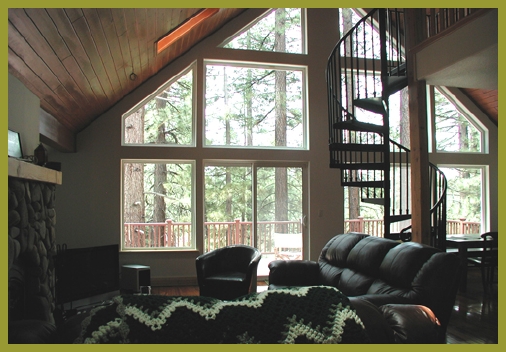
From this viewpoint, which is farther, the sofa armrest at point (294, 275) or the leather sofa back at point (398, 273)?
the sofa armrest at point (294, 275)

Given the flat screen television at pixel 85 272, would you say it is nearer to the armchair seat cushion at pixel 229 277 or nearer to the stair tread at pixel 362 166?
the armchair seat cushion at pixel 229 277

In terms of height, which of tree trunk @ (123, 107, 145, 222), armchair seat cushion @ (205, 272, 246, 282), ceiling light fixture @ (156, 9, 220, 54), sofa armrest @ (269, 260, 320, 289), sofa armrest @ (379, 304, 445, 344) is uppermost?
ceiling light fixture @ (156, 9, 220, 54)

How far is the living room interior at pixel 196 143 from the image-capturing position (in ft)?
14.6

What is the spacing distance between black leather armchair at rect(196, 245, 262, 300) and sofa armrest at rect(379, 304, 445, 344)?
9.65ft

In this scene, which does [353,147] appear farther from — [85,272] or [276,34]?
[85,272]

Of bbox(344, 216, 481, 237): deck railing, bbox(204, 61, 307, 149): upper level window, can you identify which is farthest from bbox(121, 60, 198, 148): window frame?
bbox(344, 216, 481, 237): deck railing

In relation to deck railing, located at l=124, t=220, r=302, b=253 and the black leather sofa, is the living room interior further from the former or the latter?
the black leather sofa

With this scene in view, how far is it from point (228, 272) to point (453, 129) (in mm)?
5090

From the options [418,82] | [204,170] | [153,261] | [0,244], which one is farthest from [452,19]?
[153,261]

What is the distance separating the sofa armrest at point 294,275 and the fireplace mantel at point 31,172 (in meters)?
2.32

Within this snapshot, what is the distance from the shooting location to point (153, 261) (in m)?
6.08

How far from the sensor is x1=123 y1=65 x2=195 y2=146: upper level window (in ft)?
20.3

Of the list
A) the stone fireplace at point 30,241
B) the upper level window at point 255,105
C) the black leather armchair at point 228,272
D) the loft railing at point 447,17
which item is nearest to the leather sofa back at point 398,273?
the black leather armchair at point 228,272

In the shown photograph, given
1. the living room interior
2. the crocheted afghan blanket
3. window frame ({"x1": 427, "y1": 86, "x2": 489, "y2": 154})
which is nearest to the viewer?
the crocheted afghan blanket
